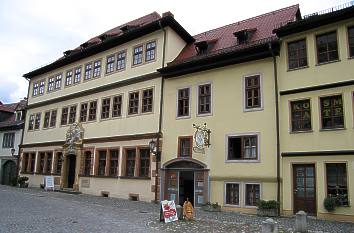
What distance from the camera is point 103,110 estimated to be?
2775 centimetres

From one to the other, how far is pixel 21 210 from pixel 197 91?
11.3 meters

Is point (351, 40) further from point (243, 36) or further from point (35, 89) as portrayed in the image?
point (35, 89)

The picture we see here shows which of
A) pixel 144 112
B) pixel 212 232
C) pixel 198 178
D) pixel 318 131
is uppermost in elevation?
pixel 144 112

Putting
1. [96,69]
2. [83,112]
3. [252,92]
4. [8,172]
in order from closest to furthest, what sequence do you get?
[252,92], [96,69], [83,112], [8,172]

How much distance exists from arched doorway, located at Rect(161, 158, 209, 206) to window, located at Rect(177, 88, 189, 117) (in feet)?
9.33

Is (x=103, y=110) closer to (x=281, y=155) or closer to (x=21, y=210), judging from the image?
(x=21, y=210)

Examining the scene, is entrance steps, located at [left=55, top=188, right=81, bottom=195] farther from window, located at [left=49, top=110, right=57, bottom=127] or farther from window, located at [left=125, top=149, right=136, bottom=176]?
window, located at [left=49, top=110, right=57, bottom=127]

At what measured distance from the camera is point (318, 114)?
684 inches

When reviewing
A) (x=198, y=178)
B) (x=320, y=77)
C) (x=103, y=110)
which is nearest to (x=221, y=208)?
(x=198, y=178)

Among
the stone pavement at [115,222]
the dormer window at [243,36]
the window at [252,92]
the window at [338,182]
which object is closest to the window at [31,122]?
the stone pavement at [115,222]

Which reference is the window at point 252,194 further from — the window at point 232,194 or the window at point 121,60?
the window at point 121,60

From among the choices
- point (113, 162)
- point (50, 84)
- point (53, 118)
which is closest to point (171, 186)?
point (113, 162)

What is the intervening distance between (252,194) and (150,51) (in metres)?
11.9

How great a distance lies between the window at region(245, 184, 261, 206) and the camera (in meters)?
18.5
